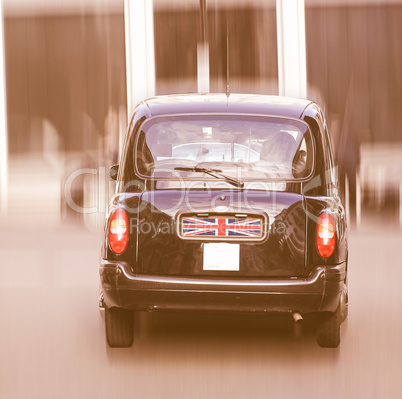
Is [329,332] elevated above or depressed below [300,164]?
below

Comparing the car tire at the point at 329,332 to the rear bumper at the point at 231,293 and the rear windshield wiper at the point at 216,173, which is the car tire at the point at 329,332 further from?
the rear windshield wiper at the point at 216,173

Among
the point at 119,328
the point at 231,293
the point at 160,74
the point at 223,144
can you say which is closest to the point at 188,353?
the point at 119,328

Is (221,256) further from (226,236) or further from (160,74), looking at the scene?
(160,74)

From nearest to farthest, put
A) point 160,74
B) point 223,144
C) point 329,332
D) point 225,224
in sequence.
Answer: point 225,224
point 329,332
point 223,144
point 160,74

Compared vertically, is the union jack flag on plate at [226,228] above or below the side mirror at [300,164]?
below

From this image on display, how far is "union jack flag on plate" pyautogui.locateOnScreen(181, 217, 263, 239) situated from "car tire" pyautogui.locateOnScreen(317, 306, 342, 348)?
0.85 meters

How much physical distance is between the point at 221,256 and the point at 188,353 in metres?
0.75

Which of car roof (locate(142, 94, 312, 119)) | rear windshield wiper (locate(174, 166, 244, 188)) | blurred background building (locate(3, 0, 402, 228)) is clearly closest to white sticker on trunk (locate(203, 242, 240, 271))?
rear windshield wiper (locate(174, 166, 244, 188))

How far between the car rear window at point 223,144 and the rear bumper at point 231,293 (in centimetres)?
81

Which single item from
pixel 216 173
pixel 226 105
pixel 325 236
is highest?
pixel 226 105

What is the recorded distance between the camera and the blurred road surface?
17.9ft

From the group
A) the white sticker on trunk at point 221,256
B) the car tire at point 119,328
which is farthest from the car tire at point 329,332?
the car tire at point 119,328

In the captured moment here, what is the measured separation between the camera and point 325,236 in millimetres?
6234

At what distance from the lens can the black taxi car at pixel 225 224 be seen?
6113 millimetres
